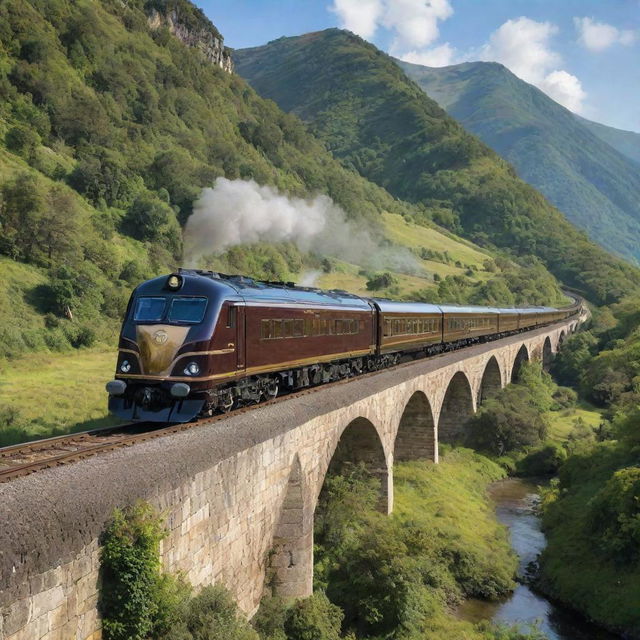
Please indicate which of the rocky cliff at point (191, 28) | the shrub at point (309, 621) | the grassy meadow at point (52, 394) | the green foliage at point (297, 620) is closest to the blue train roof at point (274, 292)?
the green foliage at point (297, 620)

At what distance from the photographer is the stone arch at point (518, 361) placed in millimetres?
55219

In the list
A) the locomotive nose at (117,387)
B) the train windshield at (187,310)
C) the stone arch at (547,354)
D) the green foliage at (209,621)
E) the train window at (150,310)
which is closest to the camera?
the green foliage at (209,621)

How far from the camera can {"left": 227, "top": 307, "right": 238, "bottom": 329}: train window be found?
573 inches

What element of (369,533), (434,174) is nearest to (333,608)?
(369,533)

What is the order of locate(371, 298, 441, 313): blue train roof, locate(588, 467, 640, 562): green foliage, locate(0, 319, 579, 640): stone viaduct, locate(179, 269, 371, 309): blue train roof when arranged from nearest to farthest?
locate(0, 319, 579, 640): stone viaduct → locate(179, 269, 371, 309): blue train roof → locate(588, 467, 640, 562): green foliage → locate(371, 298, 441, 313): blue train roof

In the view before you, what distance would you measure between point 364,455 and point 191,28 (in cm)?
11173

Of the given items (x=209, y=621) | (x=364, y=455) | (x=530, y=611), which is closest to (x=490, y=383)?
(x=364, y=455)

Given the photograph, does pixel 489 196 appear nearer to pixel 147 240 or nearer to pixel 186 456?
pixel 147 240

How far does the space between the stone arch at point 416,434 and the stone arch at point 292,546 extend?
1683cm

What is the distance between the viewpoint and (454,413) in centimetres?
4212

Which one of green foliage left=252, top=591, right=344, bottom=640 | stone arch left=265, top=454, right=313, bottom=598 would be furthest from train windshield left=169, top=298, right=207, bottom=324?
green foliage left=252, top=591, right=344, bottom=640

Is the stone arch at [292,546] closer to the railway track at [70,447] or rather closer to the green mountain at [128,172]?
the railway track at [70,447]

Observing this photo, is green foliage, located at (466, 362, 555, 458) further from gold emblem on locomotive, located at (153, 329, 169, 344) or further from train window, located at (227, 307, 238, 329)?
gold emblem on locomotive, located at (153, 329, 169, 344)

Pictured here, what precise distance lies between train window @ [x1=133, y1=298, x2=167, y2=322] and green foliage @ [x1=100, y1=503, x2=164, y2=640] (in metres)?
6.12
